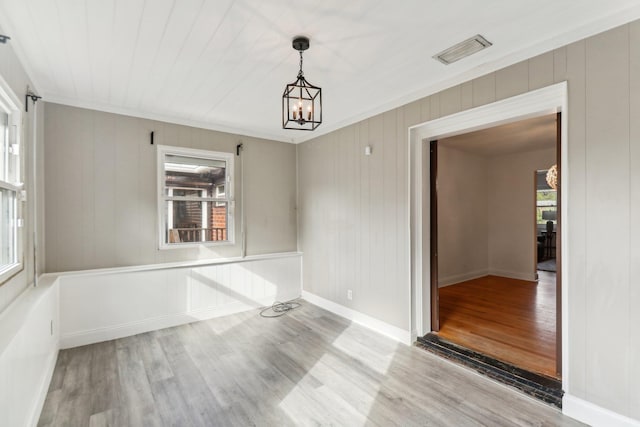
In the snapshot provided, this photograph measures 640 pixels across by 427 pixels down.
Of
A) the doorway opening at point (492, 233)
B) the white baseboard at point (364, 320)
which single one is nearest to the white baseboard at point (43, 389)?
the white baseboard at point (364, 320)

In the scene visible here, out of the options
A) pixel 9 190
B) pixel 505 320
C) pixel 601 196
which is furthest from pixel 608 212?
pixel 9 190

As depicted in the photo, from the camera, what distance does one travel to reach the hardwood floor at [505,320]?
2996 mm

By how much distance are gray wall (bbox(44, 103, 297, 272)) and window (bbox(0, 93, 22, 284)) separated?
1.01m

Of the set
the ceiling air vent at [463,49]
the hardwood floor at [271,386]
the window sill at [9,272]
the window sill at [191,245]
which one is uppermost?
the ceiling air vent at [463,49]

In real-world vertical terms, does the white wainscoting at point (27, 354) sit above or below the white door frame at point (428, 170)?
below

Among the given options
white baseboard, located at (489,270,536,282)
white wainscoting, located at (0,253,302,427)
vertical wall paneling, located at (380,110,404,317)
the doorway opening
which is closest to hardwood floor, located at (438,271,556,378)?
the doorway opening

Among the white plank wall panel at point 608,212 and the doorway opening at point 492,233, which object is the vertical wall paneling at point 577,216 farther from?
the doorway opening at point 492,233

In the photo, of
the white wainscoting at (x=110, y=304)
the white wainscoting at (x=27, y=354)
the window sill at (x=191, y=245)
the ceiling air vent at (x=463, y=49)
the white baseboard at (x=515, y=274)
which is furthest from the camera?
the white baseboard at (x=515, y=274)

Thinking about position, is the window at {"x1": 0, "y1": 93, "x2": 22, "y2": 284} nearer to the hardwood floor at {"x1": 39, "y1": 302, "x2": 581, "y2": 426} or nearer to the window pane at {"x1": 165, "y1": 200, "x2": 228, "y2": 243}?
the hardwood floor at {"x1": 39, "y1": 302, "x2": 581, "y2": 426}

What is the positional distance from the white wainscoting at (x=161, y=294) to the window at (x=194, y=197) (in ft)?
1.33

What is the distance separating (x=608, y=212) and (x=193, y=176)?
429cm

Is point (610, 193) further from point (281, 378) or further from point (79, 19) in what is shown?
point (79, 19)

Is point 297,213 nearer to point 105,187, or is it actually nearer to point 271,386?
point 105,187

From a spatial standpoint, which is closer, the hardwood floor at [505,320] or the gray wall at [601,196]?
the gray wall at [601,196]
